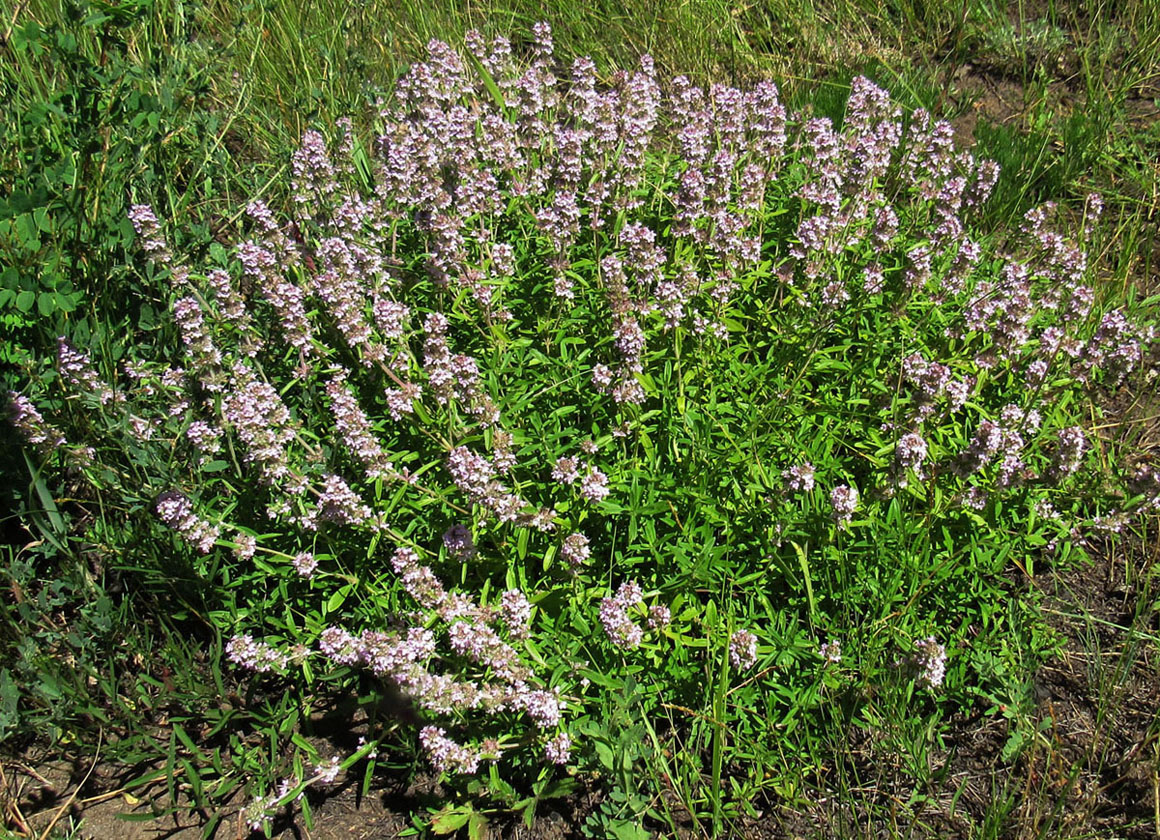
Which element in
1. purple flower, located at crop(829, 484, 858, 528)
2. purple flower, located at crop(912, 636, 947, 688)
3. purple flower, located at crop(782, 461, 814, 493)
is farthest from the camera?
purple flower, located at crop(782, 461, 814, 493)

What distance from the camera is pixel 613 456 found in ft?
12.7

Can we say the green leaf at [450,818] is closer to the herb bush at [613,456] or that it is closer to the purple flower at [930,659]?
the herb bush at [613,456]

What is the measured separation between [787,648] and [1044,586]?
4.37ft

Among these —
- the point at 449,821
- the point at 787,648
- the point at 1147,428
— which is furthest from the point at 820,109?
the point at 449,821

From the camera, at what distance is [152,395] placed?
149 inches

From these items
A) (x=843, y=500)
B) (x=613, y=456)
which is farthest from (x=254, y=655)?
(x=843, y=500)

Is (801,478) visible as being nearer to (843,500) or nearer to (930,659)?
(843,500)

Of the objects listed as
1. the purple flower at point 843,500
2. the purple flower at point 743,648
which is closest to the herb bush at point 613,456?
the purple flower at point 743,648

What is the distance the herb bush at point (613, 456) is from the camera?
3172 mm

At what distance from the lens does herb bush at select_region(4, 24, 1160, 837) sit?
3.17 m

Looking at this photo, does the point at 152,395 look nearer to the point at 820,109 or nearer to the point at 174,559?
the point at 174,559

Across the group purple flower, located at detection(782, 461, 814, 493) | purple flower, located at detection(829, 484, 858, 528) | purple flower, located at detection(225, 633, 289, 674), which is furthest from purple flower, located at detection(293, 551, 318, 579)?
purple flower, located at detection(829, 484, 858, 528)

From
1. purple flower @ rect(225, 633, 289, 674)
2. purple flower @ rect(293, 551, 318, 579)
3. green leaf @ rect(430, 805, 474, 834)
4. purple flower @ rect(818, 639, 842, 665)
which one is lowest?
A: green leaf @ rect(430, 805, 474, 834)

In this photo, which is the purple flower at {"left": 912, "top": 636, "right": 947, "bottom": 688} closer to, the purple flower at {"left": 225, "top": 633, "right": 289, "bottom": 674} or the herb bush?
the herb bush
